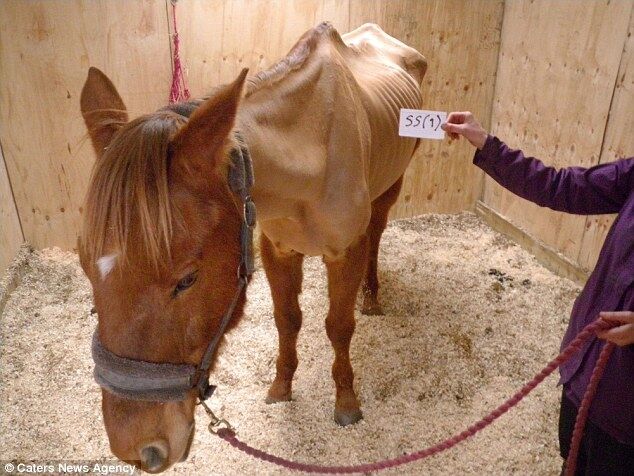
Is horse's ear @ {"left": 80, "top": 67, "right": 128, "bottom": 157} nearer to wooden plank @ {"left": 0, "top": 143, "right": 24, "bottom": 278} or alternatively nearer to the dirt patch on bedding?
the dirt patch on bedding

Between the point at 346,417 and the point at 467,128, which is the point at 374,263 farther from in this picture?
the point at 467,128

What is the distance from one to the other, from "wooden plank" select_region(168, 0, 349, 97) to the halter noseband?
1921 millimetres

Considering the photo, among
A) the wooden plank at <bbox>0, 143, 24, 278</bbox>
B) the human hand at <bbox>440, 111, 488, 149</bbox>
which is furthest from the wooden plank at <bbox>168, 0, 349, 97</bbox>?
the human hand at <bbox>440, 111, 488, 149</bbox>

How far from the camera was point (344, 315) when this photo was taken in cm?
205

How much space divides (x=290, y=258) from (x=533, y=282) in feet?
6.07

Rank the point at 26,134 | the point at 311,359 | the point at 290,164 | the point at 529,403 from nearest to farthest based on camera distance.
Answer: the point at 290,164 < the point at 529,403 < the point at 311,359 < the point at 26,134

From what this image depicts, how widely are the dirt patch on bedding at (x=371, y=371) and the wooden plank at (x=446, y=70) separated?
28.4 inches

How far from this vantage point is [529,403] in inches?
85.4

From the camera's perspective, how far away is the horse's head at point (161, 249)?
0.97 m

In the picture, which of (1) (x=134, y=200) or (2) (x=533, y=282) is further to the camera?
(2) (x=533, y=282)

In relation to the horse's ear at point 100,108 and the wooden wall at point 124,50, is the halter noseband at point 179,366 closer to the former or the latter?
the horse's ear at point 100,108

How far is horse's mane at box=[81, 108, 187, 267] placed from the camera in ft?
3.17

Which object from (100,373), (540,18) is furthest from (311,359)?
(540,18)

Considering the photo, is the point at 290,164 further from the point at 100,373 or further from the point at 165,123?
the point at 100,373
